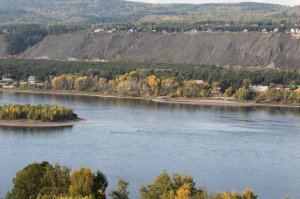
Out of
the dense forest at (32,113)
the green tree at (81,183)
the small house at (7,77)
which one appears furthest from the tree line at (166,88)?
the green tree at (81,183)

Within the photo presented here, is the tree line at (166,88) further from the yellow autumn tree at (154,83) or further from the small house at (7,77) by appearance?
the small house at (7,77)

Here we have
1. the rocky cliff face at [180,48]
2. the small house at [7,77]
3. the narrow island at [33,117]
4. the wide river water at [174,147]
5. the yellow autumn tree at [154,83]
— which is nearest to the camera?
the wide river water at [174,147]

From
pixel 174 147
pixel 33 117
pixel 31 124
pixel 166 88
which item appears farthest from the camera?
pixel 166 88

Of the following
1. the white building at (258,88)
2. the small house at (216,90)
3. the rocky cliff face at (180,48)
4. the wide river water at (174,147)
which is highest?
the rocky cliff face at (180,48)

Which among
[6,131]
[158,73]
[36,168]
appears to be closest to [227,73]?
[158,73]

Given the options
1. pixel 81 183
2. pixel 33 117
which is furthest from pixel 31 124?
pixel 81 183

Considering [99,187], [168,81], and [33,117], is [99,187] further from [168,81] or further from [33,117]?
[168,81]
